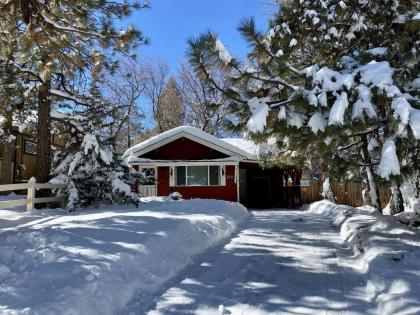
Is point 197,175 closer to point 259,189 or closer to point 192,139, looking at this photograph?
point 192,139

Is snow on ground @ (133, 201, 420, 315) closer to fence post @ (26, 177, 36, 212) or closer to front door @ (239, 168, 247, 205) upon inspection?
fence post @ (26, 177, 36, 212)

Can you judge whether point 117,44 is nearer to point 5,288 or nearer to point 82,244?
point 82,244

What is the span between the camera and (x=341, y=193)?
2344 centimetres

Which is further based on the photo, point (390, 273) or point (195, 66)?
point (195, 66)

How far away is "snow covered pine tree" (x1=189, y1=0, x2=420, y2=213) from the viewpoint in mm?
5334

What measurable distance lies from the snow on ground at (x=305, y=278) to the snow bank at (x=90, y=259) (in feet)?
1.20

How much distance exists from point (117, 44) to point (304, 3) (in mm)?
4471

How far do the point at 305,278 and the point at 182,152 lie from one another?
16.9 m

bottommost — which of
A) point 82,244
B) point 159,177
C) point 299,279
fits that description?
point 299,279

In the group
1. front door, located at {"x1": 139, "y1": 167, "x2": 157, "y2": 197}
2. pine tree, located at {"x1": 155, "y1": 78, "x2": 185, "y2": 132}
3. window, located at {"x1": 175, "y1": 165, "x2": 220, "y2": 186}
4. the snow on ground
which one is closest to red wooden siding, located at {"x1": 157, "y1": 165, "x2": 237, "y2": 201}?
window, located at {"x1": 175, "y1": 165, "x2": 220, "y2": 186}

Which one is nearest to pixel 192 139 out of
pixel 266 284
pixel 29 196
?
pixel 29 196

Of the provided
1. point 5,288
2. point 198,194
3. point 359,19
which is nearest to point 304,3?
point 359,19

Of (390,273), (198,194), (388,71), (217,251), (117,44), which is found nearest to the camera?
(390,273)

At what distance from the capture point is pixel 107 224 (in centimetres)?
860
